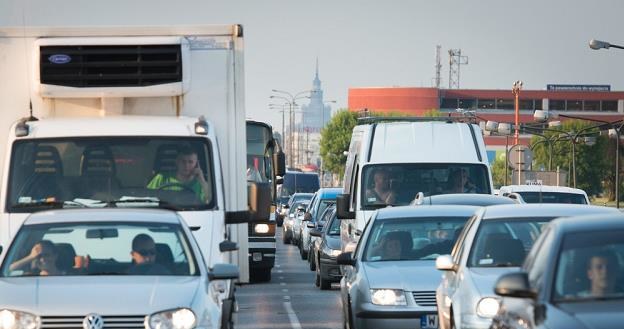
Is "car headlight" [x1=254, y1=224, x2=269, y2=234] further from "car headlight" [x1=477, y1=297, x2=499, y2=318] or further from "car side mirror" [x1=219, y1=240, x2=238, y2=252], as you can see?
"car headlight" [x1=477, y1=297, x2=499, y2=318]

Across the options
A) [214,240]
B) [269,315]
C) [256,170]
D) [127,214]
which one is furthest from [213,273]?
[256,170]

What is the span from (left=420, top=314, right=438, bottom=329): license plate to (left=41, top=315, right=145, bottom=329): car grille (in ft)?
19.4

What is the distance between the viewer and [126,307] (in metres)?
12.0

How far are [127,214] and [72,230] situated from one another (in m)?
0.51

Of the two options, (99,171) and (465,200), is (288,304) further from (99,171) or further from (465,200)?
(99,171)

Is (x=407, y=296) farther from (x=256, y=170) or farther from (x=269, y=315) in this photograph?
(x=256, y=170)

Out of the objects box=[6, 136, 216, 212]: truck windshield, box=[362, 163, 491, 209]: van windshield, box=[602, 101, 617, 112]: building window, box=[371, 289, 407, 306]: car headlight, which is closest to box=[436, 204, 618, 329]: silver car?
box=[371, 289, 407, 306]: car headlight

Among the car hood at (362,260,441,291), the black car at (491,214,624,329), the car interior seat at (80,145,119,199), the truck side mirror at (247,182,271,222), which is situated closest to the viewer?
the black car at (491,214,624,329)

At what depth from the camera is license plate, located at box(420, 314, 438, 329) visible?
57.2 ft

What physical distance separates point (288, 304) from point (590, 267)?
1612 cm

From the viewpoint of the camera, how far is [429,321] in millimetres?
17469

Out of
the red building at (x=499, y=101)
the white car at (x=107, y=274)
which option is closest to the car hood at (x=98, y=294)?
the white car at (x=107, y=274)

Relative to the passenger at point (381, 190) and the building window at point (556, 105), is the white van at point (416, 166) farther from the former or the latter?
the building window at point (556, 105)

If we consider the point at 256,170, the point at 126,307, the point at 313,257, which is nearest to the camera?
the point at 126,307
